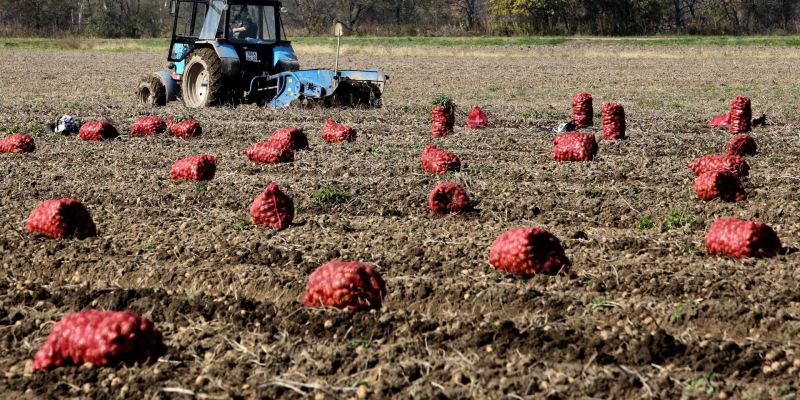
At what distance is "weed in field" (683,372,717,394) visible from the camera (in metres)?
3.52

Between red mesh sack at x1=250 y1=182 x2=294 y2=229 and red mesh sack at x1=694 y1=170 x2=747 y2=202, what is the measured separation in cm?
340

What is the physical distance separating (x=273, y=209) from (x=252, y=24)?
9009 mm

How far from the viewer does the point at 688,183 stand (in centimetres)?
789

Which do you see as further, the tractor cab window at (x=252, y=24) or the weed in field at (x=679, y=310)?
the tractor cab window at (x=252, y=24)

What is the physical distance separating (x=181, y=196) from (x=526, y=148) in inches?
173

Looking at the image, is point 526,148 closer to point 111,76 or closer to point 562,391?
point 562,391

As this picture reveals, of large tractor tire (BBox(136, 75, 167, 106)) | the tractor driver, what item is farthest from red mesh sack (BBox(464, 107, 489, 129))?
large tractor tire (BBox(136, 75, 167, 106))

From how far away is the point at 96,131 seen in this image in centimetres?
1098

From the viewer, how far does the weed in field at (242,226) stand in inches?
247

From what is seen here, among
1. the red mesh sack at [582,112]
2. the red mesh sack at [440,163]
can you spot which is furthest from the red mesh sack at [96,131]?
the red mesh sack at [582,112]

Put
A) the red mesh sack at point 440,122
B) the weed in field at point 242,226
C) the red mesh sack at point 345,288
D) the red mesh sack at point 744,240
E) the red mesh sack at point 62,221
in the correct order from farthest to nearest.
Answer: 1. the red mesh sack at point 440,122
2. the weed in field at point 242,226
3. the red mesh sack at point 62,221
4. the red mesh sack at point 744,240
5. the red mesh sack at point 345,288

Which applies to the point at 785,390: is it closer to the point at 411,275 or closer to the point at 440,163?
the point at 411,275

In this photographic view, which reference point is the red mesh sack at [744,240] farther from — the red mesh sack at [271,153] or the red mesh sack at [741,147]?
the red mesh sack at [271,153]

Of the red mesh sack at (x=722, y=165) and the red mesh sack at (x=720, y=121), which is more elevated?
the red mesh sack at (x=720, y=121)
